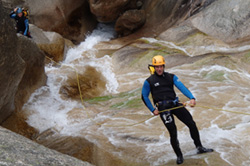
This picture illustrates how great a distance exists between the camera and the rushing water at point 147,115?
5340 mm

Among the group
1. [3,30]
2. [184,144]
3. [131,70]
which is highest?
[3,30]

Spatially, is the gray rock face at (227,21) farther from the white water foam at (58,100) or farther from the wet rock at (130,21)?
the white water foam at (58,100)

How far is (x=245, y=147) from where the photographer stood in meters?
5.11

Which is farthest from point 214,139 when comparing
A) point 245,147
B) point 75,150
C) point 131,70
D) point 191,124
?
point 131,70

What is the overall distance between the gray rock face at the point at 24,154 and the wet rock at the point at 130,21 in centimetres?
1394

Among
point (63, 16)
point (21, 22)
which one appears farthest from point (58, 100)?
point (63, 16)

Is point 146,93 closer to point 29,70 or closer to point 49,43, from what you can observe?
point 29,70

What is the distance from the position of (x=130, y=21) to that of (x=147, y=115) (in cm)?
1054

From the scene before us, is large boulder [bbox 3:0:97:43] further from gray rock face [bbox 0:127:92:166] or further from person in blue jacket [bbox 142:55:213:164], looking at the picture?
gray rock face [bbox 0:127:92:166]

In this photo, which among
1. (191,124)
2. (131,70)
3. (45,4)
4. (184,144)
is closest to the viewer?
(191,124)

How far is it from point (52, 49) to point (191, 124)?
31.9ft

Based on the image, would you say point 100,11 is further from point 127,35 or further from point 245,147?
point 245,147

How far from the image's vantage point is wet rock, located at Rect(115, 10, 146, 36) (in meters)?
16.5

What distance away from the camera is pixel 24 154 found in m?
2.92
